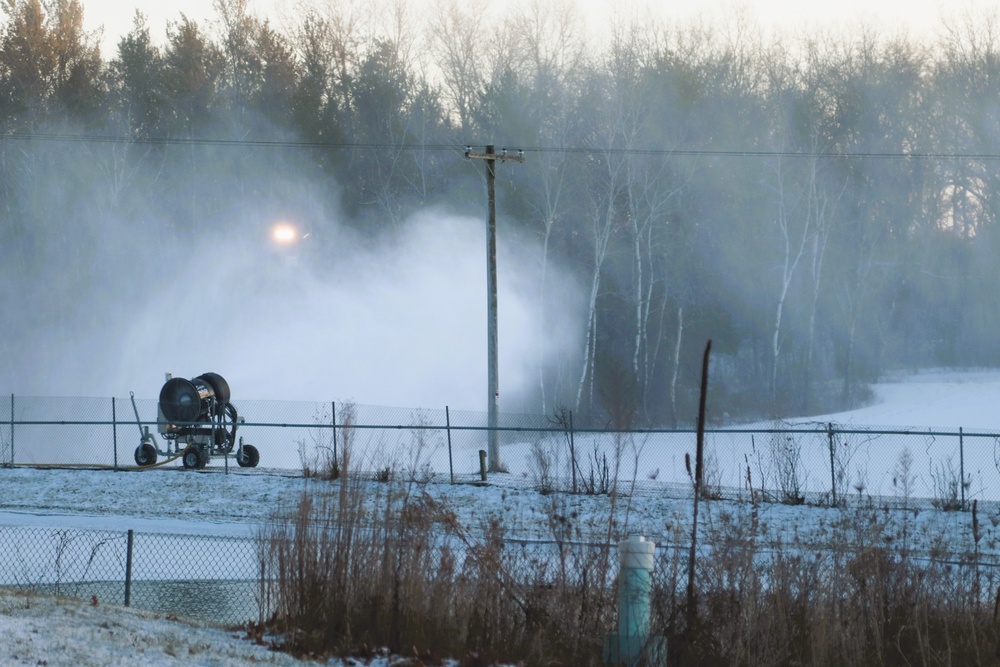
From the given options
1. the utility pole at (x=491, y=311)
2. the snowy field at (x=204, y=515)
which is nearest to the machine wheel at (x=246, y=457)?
the snowy field at (x=204, y=515)

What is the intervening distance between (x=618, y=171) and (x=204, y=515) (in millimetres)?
32189

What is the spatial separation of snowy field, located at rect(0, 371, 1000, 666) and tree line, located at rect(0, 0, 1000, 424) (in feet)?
81.5

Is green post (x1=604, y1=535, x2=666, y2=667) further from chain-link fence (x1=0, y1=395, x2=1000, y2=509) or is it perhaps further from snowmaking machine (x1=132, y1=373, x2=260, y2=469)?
snowmaking machine (x1=132, y1=373, x2=260, y2=469)

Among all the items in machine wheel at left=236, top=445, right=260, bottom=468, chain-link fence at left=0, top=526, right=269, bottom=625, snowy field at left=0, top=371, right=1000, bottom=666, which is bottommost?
chain-link fence at left=0, top=526, right=269, bottom=625

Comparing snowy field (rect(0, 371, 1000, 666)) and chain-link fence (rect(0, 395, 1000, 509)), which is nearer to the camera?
snowy field (rect(0, 371, 1000, 666))

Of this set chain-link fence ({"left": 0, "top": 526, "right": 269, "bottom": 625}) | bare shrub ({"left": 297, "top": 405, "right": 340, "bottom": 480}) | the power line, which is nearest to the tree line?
the power line

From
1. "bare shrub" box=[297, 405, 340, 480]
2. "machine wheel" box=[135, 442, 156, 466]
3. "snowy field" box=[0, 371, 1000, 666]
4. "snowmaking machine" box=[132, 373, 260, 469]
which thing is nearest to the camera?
"snowy field" box=[0, 371, 1000, 666]

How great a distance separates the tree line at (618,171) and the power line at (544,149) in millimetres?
150

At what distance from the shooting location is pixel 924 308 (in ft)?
188

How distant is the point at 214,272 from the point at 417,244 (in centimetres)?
1152

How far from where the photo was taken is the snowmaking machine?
991 inches

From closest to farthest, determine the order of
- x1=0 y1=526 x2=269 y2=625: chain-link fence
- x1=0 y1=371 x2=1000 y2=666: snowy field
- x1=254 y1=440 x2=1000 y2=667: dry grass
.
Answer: x1=0 y1=371 x2=1000 y2=666: snowy field
x1=254 y1=440 x2=1000 y2=667: dry grass
x1=0 y1=526 x2=269 y2=625: chain-link fence

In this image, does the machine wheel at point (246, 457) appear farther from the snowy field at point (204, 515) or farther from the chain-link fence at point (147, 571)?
the chain-link fence at point (147, 571)

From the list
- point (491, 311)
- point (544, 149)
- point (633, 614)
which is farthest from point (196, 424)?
point (544, 149)
